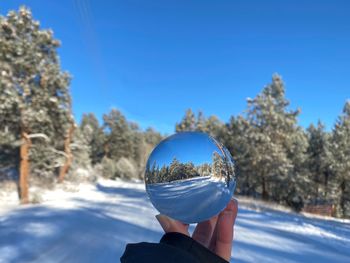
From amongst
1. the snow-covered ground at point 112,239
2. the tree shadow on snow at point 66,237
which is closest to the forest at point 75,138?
the snow-covered ground at point 112,239

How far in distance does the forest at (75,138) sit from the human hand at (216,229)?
13.5 metres

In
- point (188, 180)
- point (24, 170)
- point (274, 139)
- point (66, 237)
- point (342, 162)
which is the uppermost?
point (274, 139)

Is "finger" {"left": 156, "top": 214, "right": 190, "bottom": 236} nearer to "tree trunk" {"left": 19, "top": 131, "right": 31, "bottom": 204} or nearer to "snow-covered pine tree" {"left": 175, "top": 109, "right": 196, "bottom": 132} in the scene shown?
"tree trunk" {"left": 19, "top": 131, "right": 31, "bottom": 204}

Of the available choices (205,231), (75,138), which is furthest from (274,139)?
(205,231)

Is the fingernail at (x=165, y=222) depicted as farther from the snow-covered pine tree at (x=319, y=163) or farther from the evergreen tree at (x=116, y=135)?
the evergreen tree at (x=116, y=135)

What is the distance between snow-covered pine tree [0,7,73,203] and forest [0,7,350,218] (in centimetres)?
5

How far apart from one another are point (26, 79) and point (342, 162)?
98.9ft

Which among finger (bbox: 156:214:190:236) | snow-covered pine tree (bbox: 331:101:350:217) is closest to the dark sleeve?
finger (bbox: 156:214:190:236)

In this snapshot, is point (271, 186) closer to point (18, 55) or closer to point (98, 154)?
point (18, 55)

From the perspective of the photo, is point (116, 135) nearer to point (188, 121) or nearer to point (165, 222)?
point (188, 121)

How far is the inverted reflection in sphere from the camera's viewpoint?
1.65 metres

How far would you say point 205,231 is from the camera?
182 centimetres

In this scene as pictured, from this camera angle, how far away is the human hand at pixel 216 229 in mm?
1619

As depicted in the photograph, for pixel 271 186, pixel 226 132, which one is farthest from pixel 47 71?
pixel 226 132
